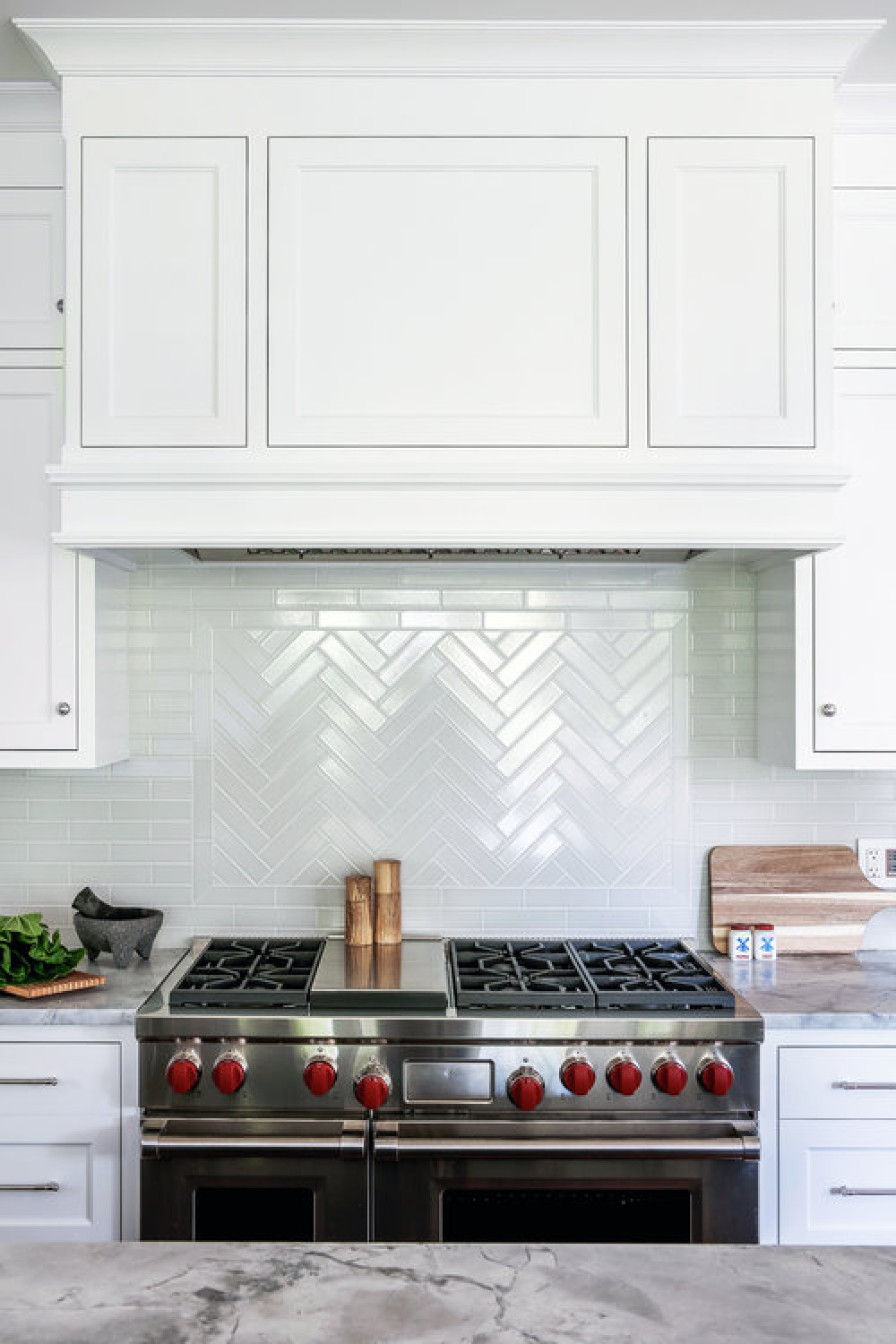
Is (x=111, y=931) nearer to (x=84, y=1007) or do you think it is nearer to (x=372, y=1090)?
(x=84, y=1007)

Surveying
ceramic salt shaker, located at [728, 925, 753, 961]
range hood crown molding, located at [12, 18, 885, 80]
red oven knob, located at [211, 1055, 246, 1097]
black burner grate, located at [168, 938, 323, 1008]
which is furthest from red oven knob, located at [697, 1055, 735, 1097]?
range hood crown molding, located at [12, 18, 885, 80]

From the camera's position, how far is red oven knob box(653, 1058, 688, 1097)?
6.89 ft

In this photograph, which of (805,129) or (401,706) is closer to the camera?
(805,129)

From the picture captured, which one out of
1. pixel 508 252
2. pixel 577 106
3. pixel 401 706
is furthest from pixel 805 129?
pixel 401 706

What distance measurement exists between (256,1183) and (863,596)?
1788 millimetres

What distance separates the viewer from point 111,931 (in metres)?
2.51

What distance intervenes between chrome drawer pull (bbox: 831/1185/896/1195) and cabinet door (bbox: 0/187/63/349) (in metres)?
2.45

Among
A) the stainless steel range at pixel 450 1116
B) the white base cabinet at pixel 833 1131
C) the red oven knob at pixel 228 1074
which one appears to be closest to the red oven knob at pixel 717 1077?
the stainless steel range at pixel 450 1116

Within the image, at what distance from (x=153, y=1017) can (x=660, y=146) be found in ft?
6.89

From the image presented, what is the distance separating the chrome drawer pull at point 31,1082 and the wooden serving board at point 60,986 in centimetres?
16

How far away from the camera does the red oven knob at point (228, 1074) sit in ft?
6.89

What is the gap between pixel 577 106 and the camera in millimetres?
2258

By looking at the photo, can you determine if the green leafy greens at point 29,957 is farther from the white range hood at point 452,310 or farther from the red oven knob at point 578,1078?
the red oven knob at point 578,1078

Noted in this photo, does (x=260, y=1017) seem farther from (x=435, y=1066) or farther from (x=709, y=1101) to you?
(x=709, y=1101)
